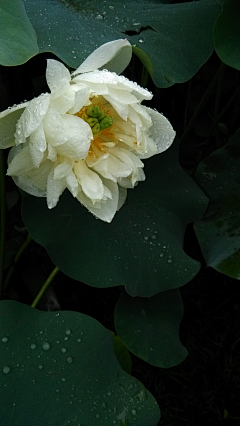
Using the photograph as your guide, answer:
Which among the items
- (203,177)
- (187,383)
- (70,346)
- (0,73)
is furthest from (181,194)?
(187,383)

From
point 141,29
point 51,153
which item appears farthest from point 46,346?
point 141,29

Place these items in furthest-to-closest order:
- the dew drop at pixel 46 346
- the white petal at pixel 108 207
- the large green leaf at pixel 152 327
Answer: the large green leaf at pixel 152 327 → the dew drop at pixel 46 346 → the white petal at pixel 108 207

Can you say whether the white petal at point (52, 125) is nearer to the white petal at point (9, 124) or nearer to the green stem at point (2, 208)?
the white petal at point (9, 124)

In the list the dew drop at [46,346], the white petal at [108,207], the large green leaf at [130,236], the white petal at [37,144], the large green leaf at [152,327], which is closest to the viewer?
the white petal at [37,144]

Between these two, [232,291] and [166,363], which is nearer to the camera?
[166,363]

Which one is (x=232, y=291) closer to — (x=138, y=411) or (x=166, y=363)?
(x=166, y=363)

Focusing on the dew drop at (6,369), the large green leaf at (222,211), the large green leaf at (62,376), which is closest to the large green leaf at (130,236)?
the large green leaf at (222,211)
